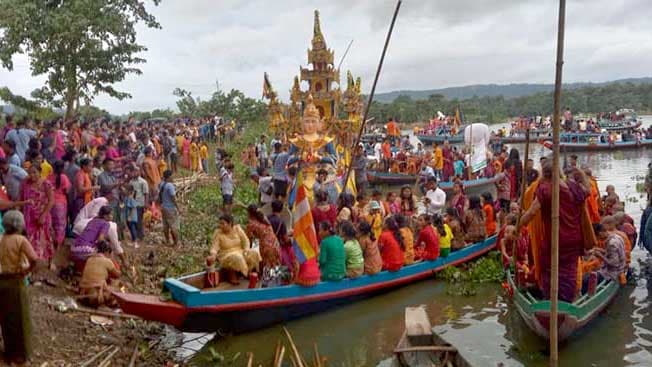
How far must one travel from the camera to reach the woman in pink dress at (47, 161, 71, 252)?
347 inches

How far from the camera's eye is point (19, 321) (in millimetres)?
5934

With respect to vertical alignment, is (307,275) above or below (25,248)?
below

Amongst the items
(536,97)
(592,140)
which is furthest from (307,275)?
(536,97)

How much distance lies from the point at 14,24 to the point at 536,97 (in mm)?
90766

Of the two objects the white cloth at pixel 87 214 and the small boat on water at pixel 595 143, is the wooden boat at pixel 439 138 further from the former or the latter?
the white cloth at pixel 87 214

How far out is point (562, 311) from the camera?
7.12 m

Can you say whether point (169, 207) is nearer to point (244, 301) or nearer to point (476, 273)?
point (244, 301)

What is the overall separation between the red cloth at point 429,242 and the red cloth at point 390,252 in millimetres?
880

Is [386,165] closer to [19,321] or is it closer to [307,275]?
[307,275]

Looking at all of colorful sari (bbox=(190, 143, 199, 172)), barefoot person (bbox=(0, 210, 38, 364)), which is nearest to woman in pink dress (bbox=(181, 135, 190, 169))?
colorful sari (bbox=(190, 143, 199, 172))

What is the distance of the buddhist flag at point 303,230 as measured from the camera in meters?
8.32

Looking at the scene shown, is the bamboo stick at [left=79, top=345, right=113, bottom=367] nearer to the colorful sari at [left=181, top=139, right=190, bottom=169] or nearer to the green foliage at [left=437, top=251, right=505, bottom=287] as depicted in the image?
the green foliage at [left=437, top=251, right=505, bottom=287]

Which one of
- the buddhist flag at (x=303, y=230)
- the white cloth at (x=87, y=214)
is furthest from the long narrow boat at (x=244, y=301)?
the white cloth at (x=87, y=214)

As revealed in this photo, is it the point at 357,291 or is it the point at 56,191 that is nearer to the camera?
the point at 56,191
